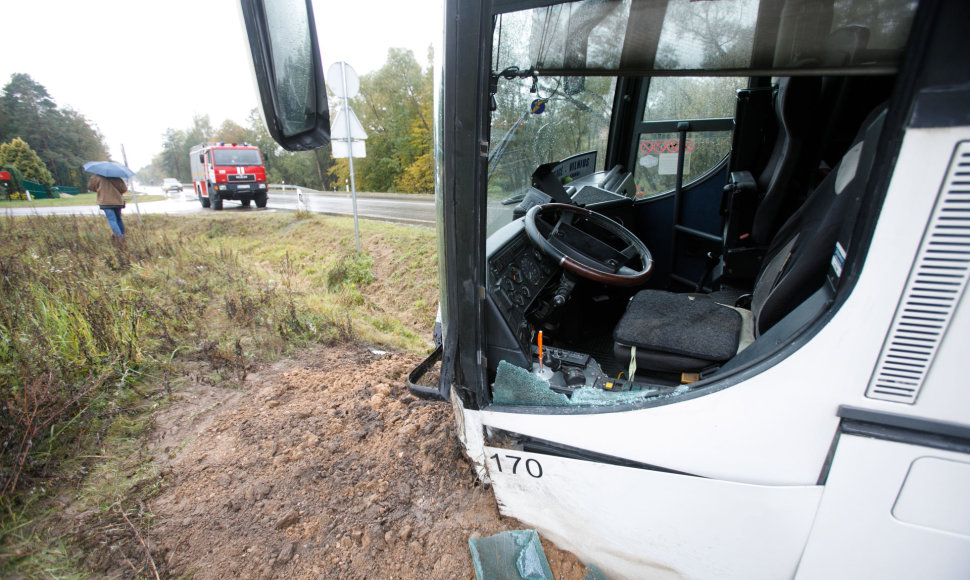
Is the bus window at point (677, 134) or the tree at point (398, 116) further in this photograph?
the tree at point (398, 116)

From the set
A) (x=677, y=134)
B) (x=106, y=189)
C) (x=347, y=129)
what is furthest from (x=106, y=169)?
(x=677, y=134)

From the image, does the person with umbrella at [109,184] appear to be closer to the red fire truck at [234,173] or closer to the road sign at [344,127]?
the road sign at [344,127]

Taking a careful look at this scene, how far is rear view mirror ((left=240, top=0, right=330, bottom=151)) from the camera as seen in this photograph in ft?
3.33

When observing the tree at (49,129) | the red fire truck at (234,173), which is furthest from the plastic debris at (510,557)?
the tree at (49,129)

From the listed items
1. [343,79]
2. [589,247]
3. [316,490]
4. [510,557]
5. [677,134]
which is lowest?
[316,490]

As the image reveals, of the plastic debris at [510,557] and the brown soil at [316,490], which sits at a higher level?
the plastic debris at [510,557]

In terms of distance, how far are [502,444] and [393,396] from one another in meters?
1.51

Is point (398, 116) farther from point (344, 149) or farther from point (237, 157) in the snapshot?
point (344, 149)

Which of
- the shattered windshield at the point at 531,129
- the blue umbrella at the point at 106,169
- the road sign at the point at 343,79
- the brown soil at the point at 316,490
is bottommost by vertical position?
the brown soil at the point at 316,490

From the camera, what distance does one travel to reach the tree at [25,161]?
21.2m

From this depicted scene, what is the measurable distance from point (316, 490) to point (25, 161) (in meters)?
33.9

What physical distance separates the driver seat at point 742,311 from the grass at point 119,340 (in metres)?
2.20

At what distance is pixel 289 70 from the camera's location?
1.14 metres

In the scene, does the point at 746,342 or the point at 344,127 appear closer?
the point at 746,342
